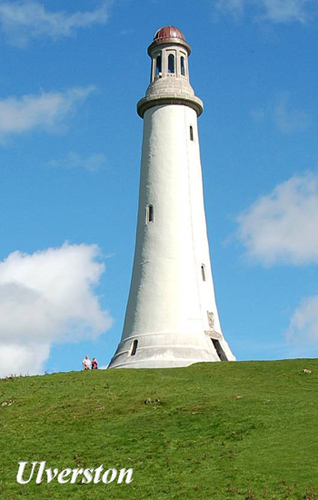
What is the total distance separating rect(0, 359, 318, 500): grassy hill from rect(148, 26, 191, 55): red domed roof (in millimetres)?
22851

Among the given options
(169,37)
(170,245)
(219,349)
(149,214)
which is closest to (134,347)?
(219,349)

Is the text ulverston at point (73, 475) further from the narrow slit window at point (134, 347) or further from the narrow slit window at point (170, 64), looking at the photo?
the narrow slit window at point (170, 64)

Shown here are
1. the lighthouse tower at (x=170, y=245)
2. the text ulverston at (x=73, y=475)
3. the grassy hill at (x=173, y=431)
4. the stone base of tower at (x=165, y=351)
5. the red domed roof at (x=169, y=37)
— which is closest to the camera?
the grassy hill at (x=173, y=431)

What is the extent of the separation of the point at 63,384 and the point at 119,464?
41.4 feet

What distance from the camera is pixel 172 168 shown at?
4612cm

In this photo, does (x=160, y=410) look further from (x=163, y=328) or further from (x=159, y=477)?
(x=163, y=328)

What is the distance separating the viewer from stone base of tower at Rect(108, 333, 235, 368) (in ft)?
135

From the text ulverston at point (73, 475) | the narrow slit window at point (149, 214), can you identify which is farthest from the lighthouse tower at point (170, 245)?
the text ulverston at point (73, 475)

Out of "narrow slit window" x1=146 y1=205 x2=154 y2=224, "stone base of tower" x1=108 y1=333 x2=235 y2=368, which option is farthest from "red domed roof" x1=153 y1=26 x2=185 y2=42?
"stone base of tower" x1=108 y1=333 x2=235 y2=368

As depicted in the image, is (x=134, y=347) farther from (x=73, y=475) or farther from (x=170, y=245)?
(x=73, y=475)

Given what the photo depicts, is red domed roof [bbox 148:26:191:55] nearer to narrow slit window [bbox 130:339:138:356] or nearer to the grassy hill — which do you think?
narrow slit window [bbox 130:339:138:356]

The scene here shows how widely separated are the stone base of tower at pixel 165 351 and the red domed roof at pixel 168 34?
65.2 feet

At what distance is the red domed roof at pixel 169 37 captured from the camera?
4906 cm

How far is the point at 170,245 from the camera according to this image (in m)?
44.6
